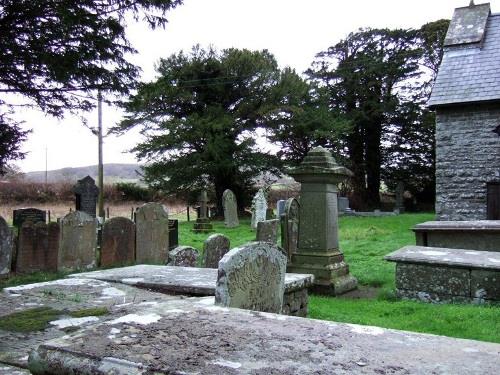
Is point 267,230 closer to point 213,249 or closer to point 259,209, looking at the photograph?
point 213,249

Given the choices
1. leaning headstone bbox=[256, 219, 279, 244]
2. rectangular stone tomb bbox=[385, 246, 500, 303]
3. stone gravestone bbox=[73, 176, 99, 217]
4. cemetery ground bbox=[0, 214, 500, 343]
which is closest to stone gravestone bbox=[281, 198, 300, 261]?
leaning headstone bbox=[256, 219, 279, 244]

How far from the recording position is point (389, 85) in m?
34.6

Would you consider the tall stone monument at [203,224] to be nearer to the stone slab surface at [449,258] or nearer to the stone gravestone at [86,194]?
the stone gravestone at [86,194]

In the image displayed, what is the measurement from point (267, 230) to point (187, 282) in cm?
440

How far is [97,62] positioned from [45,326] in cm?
808

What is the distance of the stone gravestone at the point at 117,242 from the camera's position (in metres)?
8.78

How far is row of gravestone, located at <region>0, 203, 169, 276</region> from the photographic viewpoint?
320 inches

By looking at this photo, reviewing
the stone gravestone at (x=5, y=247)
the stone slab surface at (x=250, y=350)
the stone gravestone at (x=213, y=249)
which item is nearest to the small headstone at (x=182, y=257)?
the stone gravestone at (x=213, y=249)

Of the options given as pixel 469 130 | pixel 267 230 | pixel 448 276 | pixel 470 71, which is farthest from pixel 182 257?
pixel 470 71

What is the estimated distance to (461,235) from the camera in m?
8.44

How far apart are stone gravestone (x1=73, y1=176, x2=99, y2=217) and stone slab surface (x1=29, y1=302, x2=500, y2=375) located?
40.8 feet

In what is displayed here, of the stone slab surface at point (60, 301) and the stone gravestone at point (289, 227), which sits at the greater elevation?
the stone gravestone at point (289, 227)

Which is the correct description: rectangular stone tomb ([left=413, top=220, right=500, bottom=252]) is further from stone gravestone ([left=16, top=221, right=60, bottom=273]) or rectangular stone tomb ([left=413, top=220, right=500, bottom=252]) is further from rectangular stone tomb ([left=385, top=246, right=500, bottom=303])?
stone gravestone ([left=16, top=221, right=60, bottom=273])

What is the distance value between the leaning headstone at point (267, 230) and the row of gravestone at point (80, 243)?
6.61 feet
